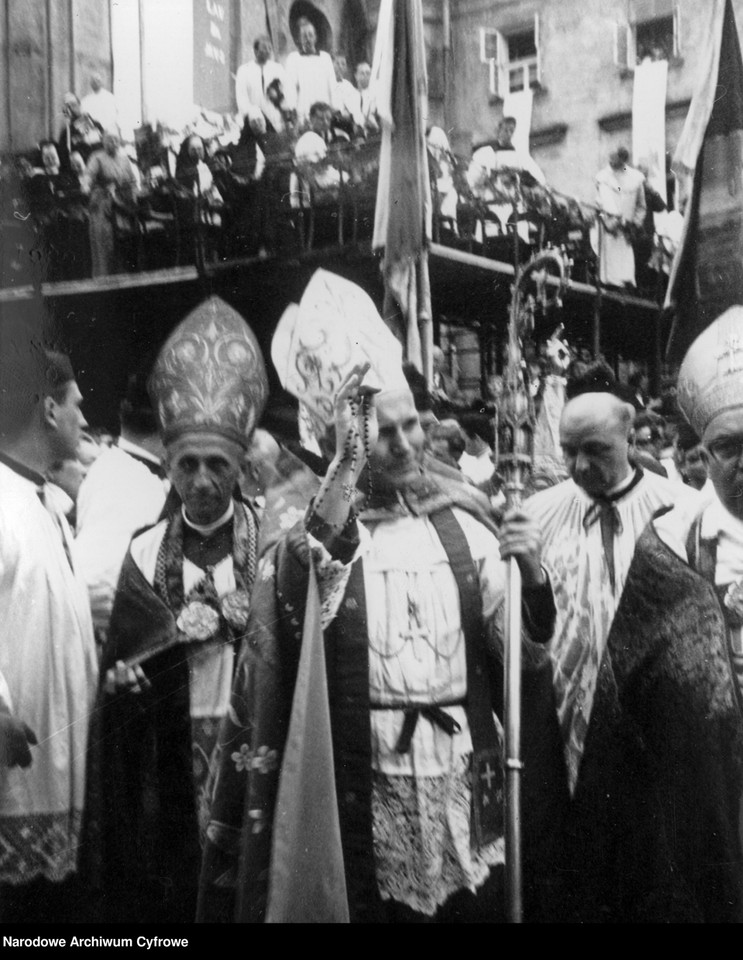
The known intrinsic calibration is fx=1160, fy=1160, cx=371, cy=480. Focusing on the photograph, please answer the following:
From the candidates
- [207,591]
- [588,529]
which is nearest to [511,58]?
[588,529]

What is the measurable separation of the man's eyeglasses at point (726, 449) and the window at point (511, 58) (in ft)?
5.43

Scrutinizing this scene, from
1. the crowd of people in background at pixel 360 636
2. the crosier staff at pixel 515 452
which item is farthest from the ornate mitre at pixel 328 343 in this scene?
the crosier staff at pixel 515 452

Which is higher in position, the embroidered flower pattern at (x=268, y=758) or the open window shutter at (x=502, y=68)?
the open window shutter at (x=502, y=68)

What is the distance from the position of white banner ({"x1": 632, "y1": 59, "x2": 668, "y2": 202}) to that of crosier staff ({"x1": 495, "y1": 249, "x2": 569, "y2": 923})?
0.50 meters

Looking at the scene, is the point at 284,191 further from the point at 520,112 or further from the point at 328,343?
the point at 520,112

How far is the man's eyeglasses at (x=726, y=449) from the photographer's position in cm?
459

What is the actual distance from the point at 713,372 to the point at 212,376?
2.02 meters

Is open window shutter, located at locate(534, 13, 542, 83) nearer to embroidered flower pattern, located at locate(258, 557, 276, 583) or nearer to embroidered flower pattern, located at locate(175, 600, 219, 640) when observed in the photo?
embroidered flower pattern, located at locate(258, 557, 276, 583)

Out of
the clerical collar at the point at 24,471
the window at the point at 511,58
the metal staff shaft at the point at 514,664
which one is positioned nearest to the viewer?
the metal staff shaft at the point at 514,664

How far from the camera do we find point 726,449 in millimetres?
4609

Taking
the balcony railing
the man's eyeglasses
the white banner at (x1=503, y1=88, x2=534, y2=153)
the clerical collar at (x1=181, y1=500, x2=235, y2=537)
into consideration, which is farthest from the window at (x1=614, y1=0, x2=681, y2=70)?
the clerical collar at (x1=181, y1=500, x2=235, y2=537)

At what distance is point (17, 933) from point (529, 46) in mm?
4205

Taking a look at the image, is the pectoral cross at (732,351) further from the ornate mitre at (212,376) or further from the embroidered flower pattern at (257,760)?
the embroidered flower pattern at (257,760)

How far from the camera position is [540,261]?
4707 millimetres
